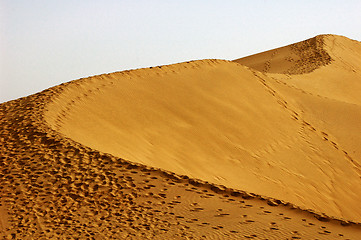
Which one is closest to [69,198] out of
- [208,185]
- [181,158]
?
[208,185]

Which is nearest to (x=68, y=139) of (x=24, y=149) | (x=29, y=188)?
(x=24, y=149)

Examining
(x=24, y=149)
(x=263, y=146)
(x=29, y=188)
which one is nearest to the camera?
(x=29, y=188)

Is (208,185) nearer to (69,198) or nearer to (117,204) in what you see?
(117,204)

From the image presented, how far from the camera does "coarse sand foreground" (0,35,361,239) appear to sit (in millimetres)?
7773

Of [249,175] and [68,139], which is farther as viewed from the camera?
[249,175]

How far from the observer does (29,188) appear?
9000 millimetres

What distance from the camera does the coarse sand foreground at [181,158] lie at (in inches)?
306

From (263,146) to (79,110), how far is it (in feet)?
16.8

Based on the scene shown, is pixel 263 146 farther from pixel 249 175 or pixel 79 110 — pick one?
pixel 79 110

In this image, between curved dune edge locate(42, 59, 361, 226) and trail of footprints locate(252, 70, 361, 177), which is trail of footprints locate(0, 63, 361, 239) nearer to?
curved dune edge locate(42, 59, 361, 226)

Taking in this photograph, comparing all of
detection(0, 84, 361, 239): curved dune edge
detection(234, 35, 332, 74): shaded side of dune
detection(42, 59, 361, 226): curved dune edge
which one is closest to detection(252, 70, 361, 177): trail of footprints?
detection(42, 59, 361, 226): curved dune edge

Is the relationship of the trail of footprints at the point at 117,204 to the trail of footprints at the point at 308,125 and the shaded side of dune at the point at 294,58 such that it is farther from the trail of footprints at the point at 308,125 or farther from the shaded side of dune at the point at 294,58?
the shaded side of dune at the point at 294,58

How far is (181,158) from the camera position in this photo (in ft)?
38.3

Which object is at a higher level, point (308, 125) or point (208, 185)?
point (308, 125)
